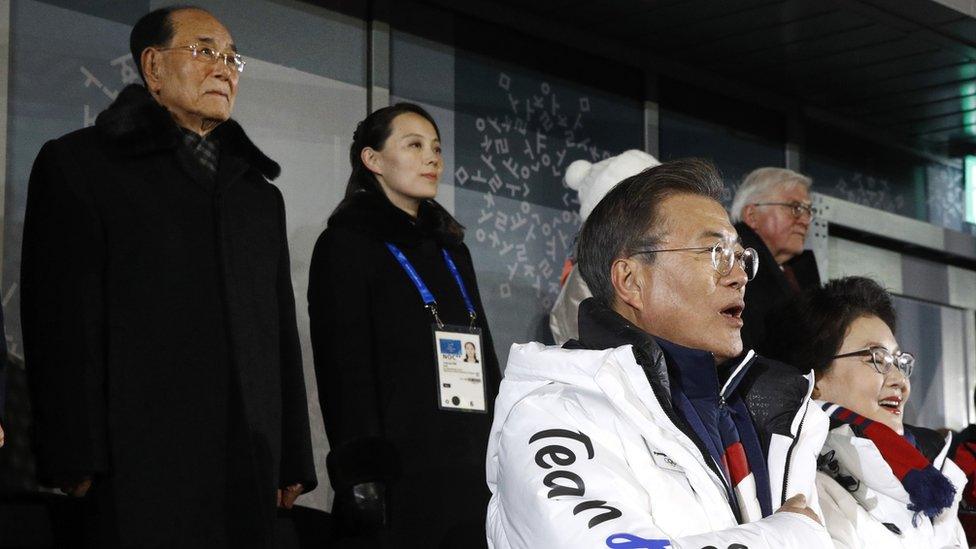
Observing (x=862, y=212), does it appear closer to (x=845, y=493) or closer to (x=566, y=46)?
(x=566, y=46)

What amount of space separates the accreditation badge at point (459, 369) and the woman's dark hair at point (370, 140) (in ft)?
1.60

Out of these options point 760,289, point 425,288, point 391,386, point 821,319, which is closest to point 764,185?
point 760,289

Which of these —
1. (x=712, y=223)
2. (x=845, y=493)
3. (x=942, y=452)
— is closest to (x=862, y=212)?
(x=942, y=452)

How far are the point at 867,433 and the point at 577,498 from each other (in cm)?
143

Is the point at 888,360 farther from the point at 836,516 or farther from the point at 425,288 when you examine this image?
the point at 425,288

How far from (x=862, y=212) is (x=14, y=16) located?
15.1 feet

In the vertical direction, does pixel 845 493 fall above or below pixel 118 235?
below

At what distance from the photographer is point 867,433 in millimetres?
3551

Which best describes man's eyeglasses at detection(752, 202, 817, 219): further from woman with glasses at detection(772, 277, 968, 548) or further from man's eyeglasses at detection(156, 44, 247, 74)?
man's eyeglasses at detection(156, 44, 247, 74)

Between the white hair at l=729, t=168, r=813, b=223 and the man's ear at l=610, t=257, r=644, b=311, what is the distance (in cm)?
251

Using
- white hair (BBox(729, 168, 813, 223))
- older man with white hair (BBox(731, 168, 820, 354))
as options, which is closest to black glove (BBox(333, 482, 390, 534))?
older man with white hair (BBox(731, 168, 820, 354))

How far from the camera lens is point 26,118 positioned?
4.39 metres

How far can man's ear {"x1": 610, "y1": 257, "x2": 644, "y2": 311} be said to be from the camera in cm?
285

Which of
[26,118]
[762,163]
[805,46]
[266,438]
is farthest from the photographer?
[762,163]
